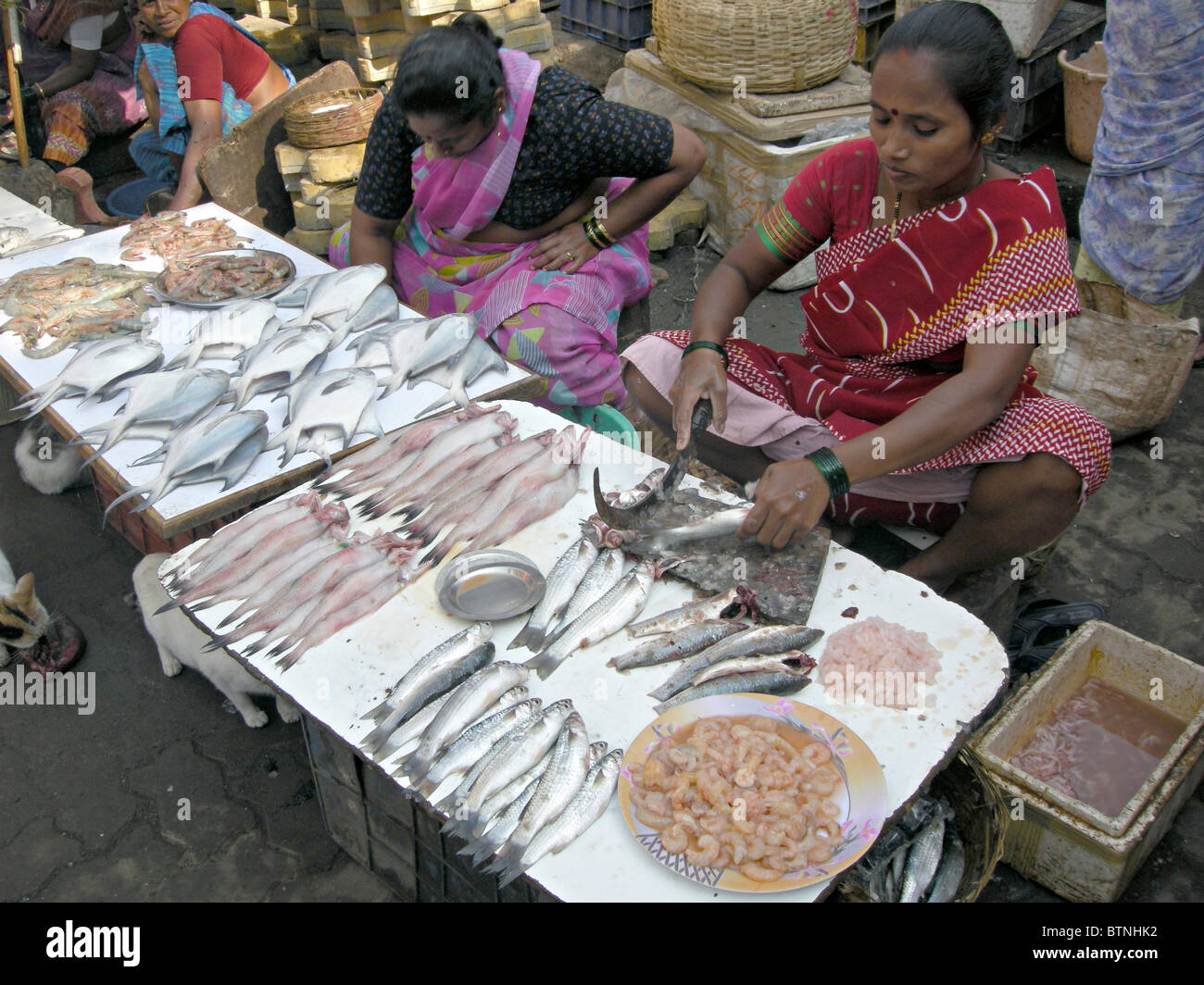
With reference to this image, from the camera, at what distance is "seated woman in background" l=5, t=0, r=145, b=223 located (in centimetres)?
599

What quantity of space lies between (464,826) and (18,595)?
1928 millimetres

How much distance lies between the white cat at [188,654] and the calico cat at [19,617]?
1.08 feet

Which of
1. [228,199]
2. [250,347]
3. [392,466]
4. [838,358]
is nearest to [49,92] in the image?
[228,199]

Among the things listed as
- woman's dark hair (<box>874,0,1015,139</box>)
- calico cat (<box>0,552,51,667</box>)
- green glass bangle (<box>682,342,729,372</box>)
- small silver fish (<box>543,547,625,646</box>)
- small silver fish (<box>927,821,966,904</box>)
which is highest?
woman's dark hair (<box>874,0,1015,139</box>)

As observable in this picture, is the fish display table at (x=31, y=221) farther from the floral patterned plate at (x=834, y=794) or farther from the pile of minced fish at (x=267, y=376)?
the floral patterned plate at (x=834, y=794)

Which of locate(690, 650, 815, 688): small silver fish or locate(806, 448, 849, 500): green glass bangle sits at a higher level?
locate(806, 448, 849, 500): green glass bangle

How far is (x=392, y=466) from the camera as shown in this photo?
2588mm

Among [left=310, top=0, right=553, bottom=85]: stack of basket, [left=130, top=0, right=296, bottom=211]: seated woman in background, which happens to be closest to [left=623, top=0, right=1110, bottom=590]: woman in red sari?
[left=130, top=0, right=296, bottom=211]: seated woman in background

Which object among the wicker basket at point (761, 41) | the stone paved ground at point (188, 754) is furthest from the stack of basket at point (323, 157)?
the stone paved ground at point (188, 754)

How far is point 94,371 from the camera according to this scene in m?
2.88

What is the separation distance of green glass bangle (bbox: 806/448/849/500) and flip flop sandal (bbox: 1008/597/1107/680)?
0.93 metres

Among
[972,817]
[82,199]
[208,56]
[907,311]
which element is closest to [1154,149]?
[907,311]

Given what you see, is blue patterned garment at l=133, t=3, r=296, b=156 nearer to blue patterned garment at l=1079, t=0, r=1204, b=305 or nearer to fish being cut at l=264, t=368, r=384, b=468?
fish being cut at l=264, t=368, r=384, b=468

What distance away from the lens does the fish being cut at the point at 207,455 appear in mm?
2494
